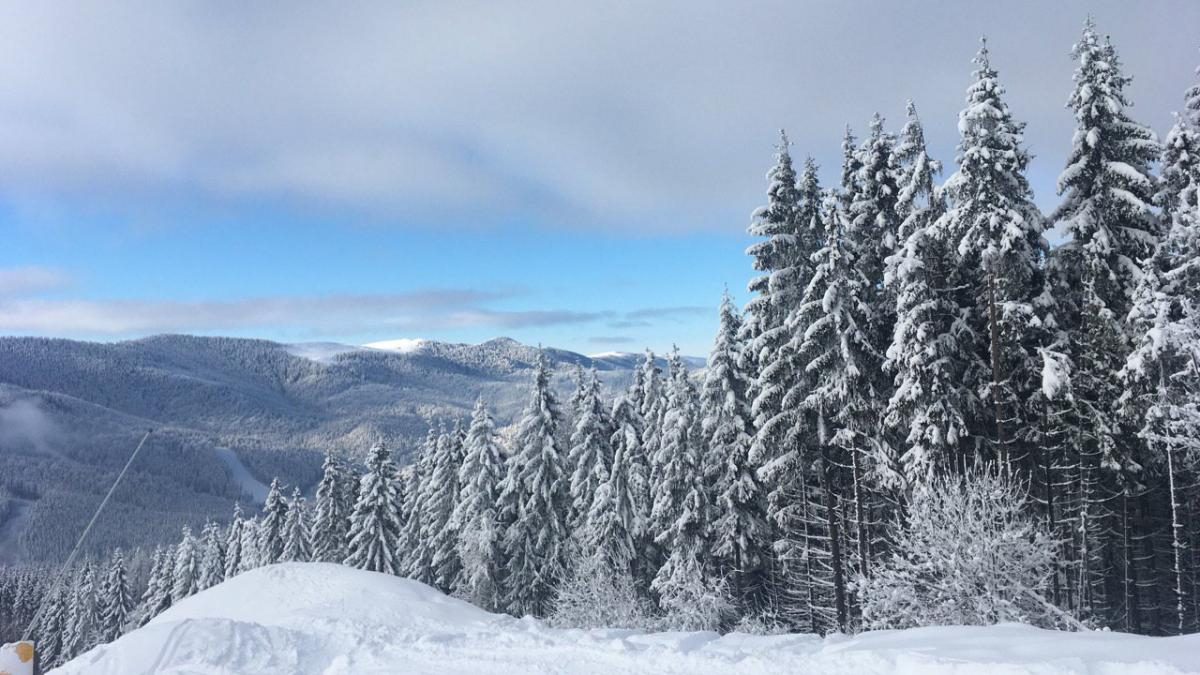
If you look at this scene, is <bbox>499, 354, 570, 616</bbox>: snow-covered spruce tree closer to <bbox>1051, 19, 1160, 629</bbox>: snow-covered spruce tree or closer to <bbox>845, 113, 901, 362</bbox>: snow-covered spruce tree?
<bbox>845, 113, 901, 362</bbox>: snow-covered spruce tree

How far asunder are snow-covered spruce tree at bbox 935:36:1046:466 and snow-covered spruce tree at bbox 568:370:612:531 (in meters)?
18.1

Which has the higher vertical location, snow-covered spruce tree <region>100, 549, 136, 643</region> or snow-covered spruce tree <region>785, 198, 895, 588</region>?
snow-covered spruce tree <region>785, 198, 895, 588</region>

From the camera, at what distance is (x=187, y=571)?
60.4 m

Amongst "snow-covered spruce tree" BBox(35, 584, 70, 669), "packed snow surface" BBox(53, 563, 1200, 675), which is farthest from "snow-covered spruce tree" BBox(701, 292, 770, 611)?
"snow-covered spruce tree" BBox(35, 584, 70, 669)

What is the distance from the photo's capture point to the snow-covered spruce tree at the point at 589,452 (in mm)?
33188

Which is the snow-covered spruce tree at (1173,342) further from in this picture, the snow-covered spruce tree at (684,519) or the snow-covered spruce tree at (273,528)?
the snow-covered spruce tree at (273,528)

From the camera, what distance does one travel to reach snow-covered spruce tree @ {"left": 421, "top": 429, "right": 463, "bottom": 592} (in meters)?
39.4

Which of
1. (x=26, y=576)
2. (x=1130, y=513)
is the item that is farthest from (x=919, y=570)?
(x=26, y=576)

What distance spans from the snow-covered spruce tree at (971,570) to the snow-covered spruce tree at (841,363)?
3.74 meters

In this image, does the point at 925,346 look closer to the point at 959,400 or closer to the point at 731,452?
the point at 959,400

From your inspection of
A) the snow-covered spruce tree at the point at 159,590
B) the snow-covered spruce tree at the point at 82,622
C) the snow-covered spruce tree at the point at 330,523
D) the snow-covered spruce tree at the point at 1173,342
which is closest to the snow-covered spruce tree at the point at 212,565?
the snow-covered spruce tree at the point at 159,590

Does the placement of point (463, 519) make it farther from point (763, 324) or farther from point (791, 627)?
point (763, 324)

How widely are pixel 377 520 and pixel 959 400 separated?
3574 cm

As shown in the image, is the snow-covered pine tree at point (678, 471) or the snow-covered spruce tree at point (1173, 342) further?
the snow-covered pine tree at point (678, 471)
